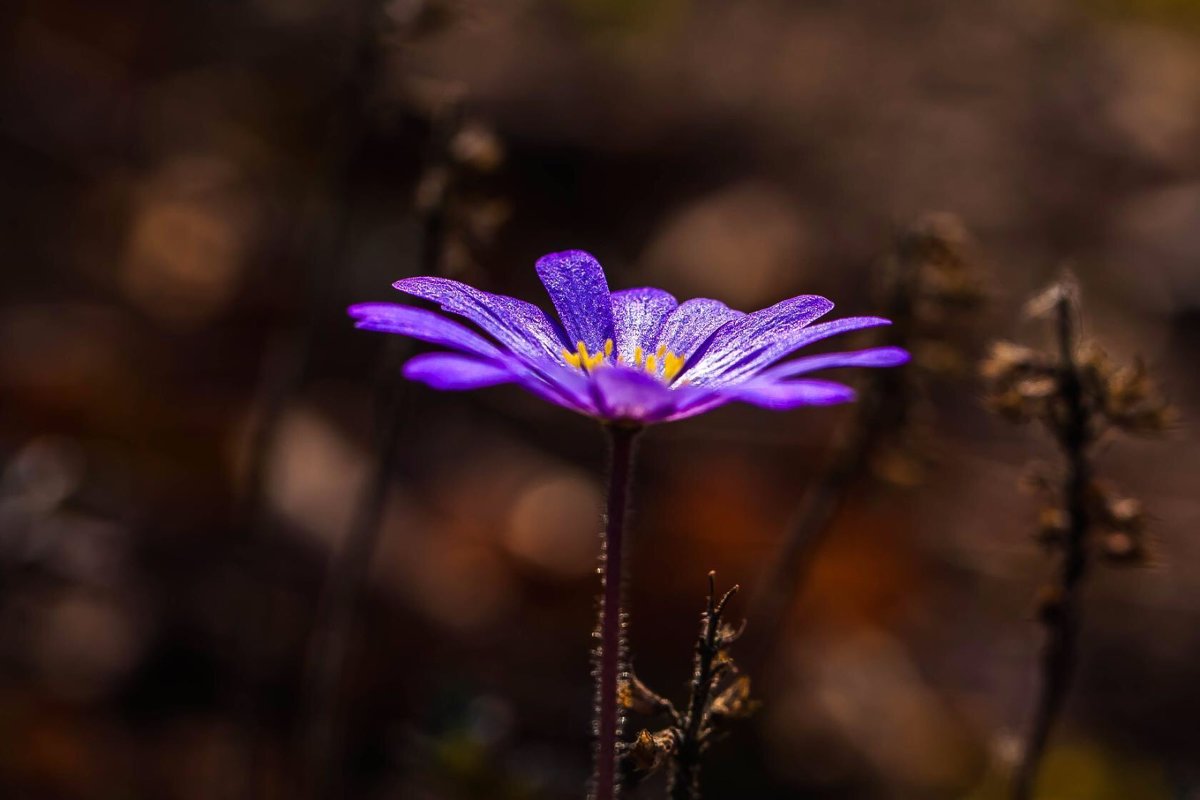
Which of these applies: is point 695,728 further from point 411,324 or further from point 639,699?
point 411,324

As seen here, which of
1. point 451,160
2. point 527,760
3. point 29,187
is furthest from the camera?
point 29,187

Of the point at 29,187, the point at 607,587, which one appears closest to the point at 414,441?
the point at 29,187

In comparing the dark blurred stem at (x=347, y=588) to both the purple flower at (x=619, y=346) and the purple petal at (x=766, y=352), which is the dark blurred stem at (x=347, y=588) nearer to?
the purple flower at (x=619, y=346)

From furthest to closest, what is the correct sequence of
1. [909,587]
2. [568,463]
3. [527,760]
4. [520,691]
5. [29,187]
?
[29,187] → [568,463] → [909,587] → [520,691] → [527,760]

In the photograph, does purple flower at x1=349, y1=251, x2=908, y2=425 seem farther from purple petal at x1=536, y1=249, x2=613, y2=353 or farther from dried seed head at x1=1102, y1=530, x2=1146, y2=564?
dried seed head at x1=1102, y1=530, x2=1146, y2=564

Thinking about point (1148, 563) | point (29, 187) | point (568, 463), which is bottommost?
point (1148, 563)

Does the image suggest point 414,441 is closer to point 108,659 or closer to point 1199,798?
point 108,659

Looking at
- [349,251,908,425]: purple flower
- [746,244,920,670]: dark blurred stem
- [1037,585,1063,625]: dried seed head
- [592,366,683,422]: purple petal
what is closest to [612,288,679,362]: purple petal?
[349,251,908,425]: purple flower

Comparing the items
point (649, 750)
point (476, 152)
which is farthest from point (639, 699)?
point (476, 152)
